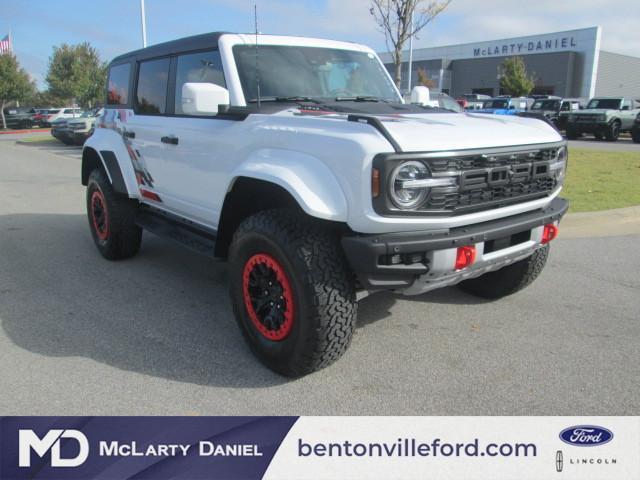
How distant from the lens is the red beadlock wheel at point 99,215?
541 centimetres

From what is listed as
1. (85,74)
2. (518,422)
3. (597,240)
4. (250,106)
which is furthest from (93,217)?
(85,74)

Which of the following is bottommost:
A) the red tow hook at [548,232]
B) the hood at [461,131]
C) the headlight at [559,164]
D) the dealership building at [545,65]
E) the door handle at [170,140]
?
the red tow hook at [548,232]

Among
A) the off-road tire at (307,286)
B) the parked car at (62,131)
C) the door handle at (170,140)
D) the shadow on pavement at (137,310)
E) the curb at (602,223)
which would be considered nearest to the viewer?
the off-road tire at (307,286)

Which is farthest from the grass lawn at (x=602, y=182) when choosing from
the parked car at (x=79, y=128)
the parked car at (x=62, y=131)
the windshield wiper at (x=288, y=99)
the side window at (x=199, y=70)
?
the parked car at (x=62, y=131)

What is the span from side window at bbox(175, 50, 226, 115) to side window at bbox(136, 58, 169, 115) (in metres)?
0.26

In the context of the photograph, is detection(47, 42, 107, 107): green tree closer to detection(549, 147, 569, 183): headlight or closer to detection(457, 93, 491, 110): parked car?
detection(457, 93, 491, 110): parked car

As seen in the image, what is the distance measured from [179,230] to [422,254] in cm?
236

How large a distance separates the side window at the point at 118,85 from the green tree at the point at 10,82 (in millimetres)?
37937

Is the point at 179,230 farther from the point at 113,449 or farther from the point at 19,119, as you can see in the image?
the point at 19,119

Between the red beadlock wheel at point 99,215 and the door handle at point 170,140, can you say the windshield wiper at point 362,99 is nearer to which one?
the door handle at point 170,140

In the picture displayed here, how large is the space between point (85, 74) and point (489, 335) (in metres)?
43.2

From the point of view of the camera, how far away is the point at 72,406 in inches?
113

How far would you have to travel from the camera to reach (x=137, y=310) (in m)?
4.23

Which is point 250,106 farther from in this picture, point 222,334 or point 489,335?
point 489,335
